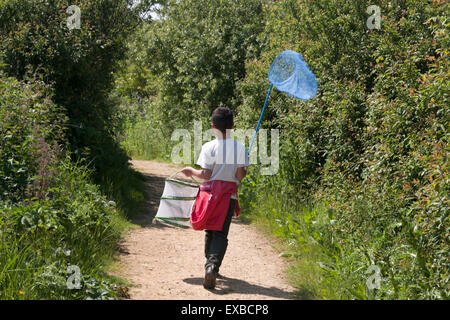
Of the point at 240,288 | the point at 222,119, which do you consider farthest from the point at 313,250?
the point at 222,119

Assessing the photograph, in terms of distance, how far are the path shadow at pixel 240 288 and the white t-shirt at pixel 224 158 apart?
1.09 metres

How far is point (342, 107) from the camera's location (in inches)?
261

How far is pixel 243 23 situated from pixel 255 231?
25.4 feet

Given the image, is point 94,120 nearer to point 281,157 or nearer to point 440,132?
point 281,157

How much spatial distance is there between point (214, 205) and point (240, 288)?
35.5 inches

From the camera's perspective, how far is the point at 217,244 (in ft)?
16.2

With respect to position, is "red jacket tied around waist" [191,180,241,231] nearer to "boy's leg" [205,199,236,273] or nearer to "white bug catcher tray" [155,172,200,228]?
"boy's leg" [205,199,236,273]

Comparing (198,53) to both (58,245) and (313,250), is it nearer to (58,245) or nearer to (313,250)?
(313,250)

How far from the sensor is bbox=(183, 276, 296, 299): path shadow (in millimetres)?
4937

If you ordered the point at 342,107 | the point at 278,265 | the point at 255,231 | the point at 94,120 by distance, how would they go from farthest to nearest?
the point at 94,120, the point at 255,231, the point at 342,107, the point at 278,265

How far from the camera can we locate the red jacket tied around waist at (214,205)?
4.93 metres

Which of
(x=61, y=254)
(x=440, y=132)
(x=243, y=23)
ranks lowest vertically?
(x=61, y=254)

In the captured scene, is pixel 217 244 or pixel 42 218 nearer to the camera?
pixel 42 218
